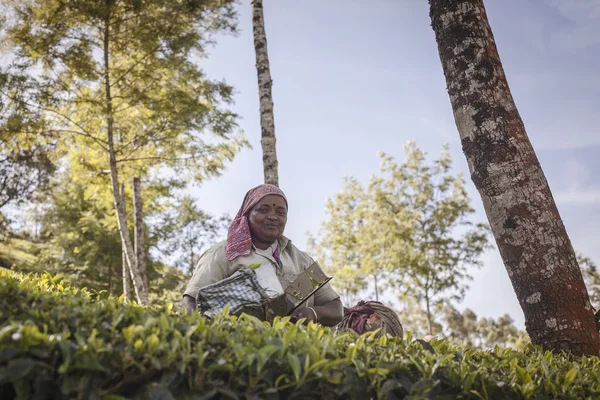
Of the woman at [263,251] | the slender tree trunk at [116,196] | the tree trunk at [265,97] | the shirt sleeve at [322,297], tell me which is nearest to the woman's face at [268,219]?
the woman at [263,251]

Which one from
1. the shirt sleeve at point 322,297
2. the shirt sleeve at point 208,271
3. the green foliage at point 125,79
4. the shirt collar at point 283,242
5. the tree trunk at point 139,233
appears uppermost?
the green foliage at point 125,79

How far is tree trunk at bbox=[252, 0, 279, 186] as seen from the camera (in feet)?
20.1

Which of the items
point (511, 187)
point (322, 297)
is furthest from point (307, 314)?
point (511, 187)

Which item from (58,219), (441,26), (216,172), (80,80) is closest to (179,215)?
(58,219)

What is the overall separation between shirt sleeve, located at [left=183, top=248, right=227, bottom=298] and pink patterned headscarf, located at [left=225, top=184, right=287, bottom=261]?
9 centimetres

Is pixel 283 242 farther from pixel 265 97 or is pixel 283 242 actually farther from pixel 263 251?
pixel 265 97

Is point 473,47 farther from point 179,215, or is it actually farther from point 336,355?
point 179,215

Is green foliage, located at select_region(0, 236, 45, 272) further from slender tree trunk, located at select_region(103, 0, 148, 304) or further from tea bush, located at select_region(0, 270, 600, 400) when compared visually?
tea bush, located at select_region(0, 270, 600, 400)

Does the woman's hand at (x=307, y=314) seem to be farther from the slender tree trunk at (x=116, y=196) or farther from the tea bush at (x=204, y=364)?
the slender tree trunk at (x=116, y=196)

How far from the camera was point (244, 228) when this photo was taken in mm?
3553

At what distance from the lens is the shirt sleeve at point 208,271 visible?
10.4 feet

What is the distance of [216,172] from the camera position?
11.4 meters

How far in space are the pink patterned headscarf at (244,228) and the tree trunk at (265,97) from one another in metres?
2.28

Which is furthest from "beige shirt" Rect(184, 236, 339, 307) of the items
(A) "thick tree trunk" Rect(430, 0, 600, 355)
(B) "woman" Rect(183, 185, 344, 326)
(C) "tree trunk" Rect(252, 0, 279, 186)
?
(C) "tree trunk" Rect(252, 0, 279, 186)
